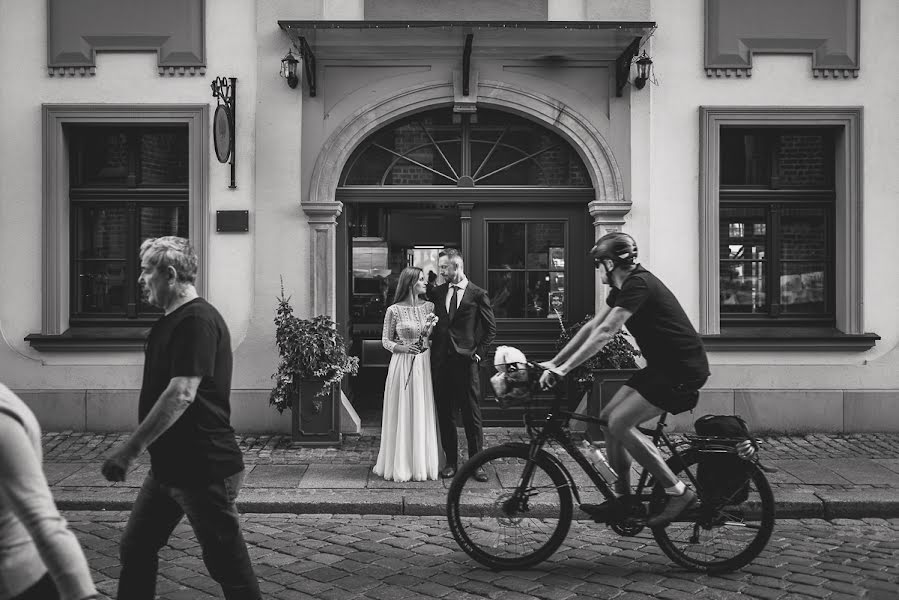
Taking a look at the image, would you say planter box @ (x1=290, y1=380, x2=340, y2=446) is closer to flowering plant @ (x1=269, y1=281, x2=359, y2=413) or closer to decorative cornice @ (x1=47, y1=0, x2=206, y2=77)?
flowering plant @ (x1=269, y1=281, x2=359, y2=413)

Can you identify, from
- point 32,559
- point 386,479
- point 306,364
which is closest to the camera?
point 32,559

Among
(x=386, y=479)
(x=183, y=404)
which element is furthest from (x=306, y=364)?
(x=183, y=404)

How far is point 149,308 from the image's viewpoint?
930 centimetres

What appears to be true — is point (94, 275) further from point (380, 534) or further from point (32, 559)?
point (32, 559)

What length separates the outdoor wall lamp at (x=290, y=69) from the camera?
8.52 meters

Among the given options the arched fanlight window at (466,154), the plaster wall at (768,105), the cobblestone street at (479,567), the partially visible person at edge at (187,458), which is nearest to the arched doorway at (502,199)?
the arched fanlight window at (466,154)

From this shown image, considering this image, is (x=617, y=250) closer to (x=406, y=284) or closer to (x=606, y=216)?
(x=406, y=284)

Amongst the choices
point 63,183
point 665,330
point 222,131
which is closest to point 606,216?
point 222,131

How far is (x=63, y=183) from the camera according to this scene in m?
8.99

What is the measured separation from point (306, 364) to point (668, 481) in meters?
4.32

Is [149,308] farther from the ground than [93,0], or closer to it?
closer to it

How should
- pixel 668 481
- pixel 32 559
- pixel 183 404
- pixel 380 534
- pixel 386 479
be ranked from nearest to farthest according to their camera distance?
pixel 32 559, pixel 183 404, pixel 668 481, pixel 380 534, pixel 386 479

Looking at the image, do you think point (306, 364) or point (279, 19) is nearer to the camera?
point (306, 364)

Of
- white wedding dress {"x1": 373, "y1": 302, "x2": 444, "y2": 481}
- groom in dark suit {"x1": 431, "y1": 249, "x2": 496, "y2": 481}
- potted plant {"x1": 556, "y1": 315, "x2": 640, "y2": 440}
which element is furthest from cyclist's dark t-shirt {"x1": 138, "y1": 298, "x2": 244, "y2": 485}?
potted plant {"x1": 556, "y1": 315, "x2": 640, "y2": 440}
